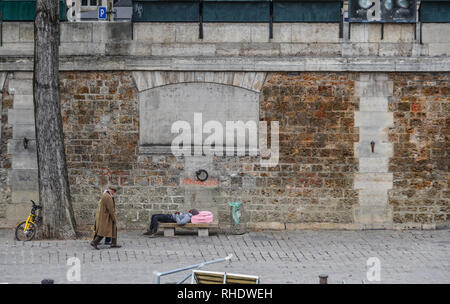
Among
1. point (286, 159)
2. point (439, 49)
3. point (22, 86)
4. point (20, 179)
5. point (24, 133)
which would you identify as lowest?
point (20, 179)

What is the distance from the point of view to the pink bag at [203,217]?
16.7 m

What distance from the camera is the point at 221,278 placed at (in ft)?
31.2

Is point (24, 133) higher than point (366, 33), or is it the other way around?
point (366, 33)

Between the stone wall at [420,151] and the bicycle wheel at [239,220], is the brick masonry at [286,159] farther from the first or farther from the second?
the bicycle wheel at [239,220]

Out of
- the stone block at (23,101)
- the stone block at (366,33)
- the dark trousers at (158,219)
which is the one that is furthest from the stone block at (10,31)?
the stone block at (366,33)

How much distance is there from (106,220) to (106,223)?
0.06m

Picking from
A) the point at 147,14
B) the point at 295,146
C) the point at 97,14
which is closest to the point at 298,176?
the point at 295,146

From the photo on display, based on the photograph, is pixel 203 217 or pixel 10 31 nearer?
pixel 203 217

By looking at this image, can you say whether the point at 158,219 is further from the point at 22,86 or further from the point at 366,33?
the point at 366,33

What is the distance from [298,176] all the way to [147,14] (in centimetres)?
498

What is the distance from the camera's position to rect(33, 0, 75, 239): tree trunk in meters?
15.7


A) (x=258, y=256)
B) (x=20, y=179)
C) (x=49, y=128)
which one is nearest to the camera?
(x=258, y=256)

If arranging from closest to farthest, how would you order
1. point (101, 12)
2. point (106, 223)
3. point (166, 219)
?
1. point (106, 223)
2. point (166, 219)
3. point (101, 12)

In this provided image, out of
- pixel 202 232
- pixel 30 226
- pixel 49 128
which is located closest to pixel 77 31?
pixel 49 128
